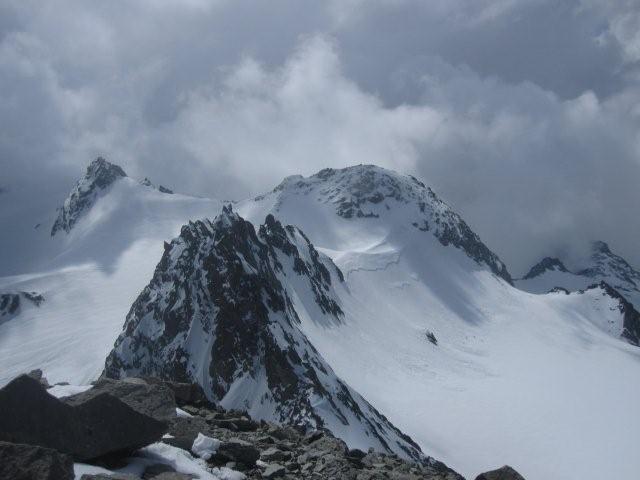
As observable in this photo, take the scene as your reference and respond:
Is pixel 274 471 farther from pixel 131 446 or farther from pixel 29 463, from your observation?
pixel 29 463

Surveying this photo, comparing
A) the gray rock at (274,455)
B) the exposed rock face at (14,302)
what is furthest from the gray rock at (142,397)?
the exposed rock face at (14,302)

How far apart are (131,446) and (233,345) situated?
73.7 metres

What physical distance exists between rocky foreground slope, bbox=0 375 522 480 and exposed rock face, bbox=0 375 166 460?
2 centimetres

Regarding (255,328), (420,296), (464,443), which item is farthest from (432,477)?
(420,296)

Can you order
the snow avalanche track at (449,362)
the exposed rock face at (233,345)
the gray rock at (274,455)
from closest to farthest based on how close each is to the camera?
1. the gray rock at (274,455)
2. the exposed rock face at (233,345)
3. the snow avalanche track at (449,362)

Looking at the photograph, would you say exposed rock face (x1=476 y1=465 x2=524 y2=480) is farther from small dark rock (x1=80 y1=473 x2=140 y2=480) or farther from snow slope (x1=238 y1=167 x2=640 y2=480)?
snow slope (x1=238 y1=167 x2=640 y2=480)

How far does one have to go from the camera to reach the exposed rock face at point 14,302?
6786 inches

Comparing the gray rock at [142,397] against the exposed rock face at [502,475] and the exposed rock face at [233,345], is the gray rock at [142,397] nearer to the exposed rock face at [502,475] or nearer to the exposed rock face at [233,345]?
the exposed rock face at [502,475]

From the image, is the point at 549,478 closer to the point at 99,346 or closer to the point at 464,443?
the point at 464,443

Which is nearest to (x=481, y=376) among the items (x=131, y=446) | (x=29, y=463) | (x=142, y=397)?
(x=142, y=397)

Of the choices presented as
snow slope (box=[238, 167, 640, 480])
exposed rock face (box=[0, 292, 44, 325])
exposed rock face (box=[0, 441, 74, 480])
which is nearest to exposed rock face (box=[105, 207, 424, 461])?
snow slope (box=[238, 167, 640, 480])

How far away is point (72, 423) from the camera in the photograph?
40.9 ft

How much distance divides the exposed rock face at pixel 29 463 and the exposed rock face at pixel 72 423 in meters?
1.46

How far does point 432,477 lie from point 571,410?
12459cm
